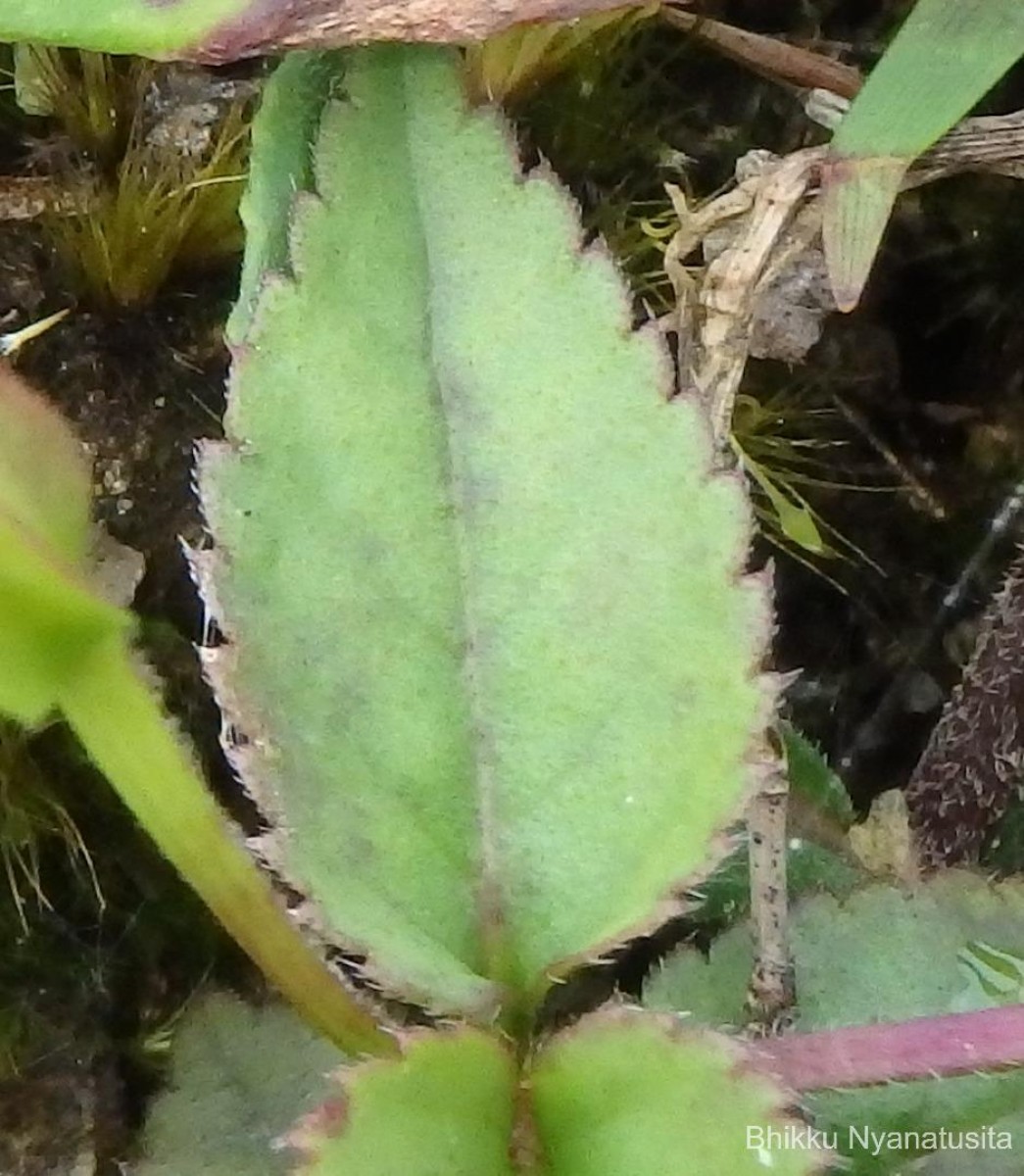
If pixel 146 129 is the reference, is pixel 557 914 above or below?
below

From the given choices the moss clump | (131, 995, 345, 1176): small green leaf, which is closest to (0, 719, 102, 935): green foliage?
(131, 995, 345, 1176): small green leaf

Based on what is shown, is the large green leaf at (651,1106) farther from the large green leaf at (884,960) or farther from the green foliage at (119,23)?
the green foliage at (119,23)

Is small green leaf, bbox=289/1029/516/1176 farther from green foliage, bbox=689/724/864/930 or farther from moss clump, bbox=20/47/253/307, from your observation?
moss clump, bbox=20/47/253/307

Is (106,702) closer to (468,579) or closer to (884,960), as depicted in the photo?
(468,579)

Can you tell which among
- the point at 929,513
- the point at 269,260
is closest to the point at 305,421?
the point at 269,260

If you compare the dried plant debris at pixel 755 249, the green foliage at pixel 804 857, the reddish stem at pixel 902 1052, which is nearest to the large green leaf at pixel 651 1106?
the reddish stem at pixel 902 1052

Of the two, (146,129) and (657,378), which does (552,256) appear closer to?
(657,378)
